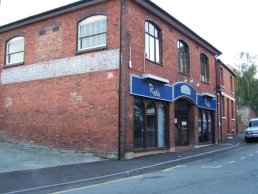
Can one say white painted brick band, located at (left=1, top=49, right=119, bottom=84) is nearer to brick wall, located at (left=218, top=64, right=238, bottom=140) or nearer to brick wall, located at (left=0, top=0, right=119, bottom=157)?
brick wall, located at (left=0, top=0, right=119, bottom=157)

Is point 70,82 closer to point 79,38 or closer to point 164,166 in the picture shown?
point 79,38

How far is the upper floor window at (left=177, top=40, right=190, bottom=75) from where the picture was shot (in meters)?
22.0

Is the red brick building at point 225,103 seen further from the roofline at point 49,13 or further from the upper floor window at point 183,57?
the roofline at point 49,13

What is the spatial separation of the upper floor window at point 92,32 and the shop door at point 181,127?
758 centimetres

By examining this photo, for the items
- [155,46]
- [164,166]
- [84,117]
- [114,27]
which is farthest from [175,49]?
[164,166]

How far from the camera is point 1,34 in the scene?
22438 millimetres

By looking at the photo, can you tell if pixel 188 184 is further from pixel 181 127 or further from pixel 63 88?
pixel 181 127

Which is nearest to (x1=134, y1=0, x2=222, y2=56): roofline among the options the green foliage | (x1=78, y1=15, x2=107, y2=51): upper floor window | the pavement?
(x1=78, y1=15, x2=107, y2=51): upper floor window

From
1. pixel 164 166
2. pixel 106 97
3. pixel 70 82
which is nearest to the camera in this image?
pixel 164 166

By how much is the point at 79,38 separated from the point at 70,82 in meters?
2.26

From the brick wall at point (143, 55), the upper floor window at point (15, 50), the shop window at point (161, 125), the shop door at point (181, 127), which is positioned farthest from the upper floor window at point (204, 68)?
the upper floor window at point (15, 50)

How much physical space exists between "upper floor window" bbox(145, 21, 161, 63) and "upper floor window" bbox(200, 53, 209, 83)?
7.28 metres

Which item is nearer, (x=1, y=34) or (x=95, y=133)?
(x=95, y=133)

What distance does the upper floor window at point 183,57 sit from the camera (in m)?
22.0
